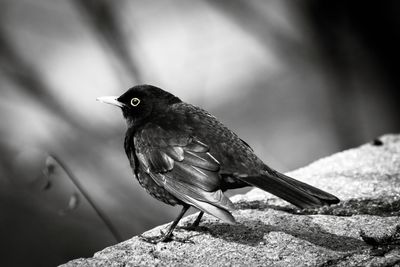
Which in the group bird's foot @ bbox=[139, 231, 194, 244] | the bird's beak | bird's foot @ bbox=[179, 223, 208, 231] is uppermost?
the bird's beak

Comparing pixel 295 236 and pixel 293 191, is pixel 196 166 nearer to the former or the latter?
pixel 293 191

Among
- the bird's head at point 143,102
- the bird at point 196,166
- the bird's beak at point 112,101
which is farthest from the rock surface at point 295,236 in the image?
the bird's beak at point 112,101

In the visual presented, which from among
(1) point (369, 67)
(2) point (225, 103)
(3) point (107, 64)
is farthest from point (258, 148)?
(3) point (107, 64)

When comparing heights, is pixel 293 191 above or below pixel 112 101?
below

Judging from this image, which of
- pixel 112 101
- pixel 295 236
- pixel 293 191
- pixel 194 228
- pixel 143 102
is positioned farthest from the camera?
pixel 112 101

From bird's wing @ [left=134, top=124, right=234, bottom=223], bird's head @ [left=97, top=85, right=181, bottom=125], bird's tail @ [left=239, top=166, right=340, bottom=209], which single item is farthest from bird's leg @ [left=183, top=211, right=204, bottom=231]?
bird's head @ [left=97, top=85, right=181, bottom=125]

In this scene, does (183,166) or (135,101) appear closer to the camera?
(183,166)

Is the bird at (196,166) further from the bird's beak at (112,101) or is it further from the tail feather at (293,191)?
the bird's beak at (112,101)

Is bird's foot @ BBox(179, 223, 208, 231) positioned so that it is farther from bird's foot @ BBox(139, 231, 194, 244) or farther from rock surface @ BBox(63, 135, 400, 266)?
bird's foot @ BBox(139, 231, 194, 244)

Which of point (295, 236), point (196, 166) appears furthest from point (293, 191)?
point (196, 166)
